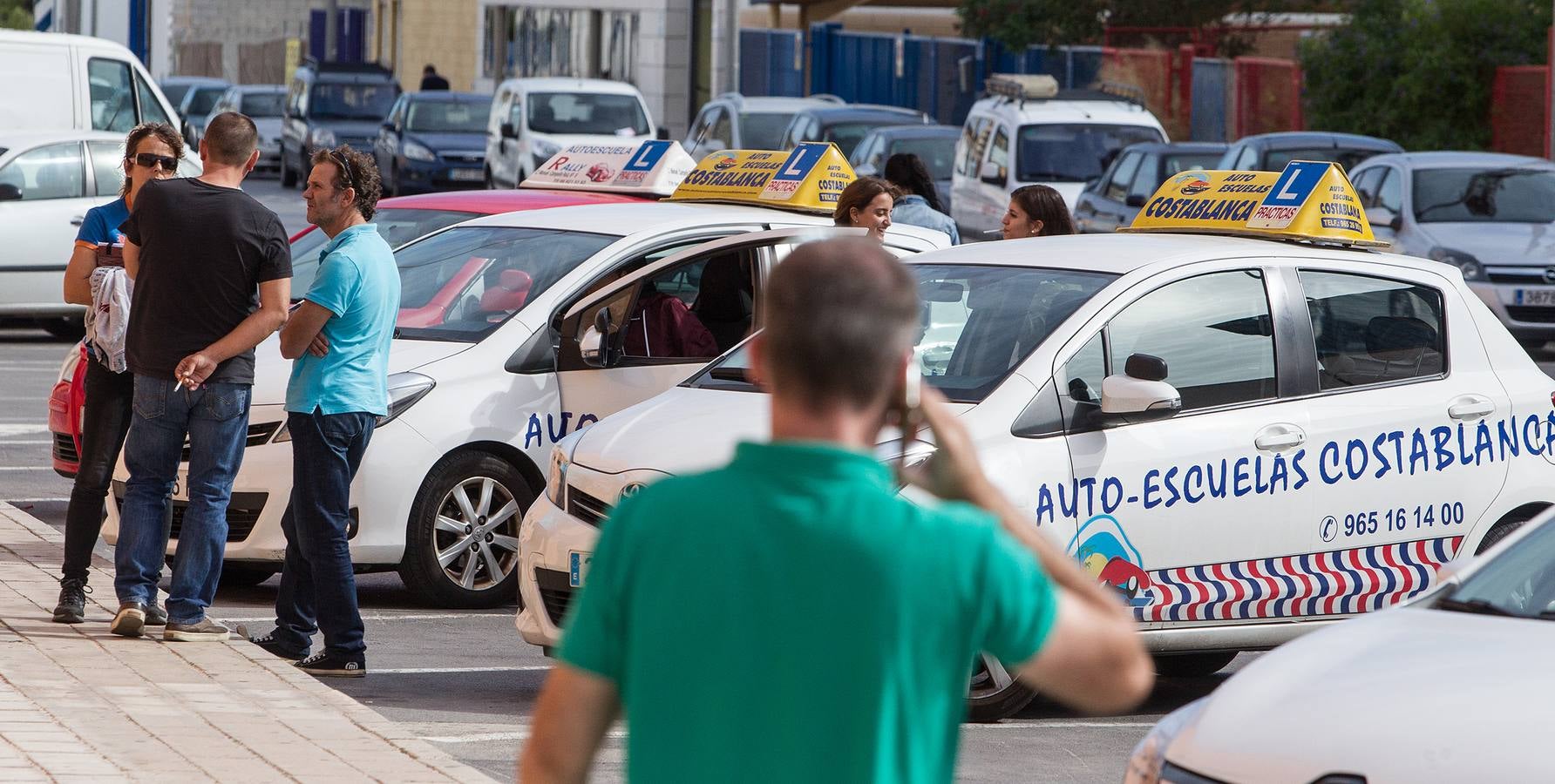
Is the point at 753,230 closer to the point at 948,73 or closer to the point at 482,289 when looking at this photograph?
the point at 482,289

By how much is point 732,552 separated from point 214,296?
16.1 feet

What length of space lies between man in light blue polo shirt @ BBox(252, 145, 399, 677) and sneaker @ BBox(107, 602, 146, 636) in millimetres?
533

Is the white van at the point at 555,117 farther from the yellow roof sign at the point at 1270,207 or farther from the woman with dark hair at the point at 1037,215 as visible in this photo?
the yellow roof sign at the point at 1270,207

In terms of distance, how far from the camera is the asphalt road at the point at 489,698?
633 cm

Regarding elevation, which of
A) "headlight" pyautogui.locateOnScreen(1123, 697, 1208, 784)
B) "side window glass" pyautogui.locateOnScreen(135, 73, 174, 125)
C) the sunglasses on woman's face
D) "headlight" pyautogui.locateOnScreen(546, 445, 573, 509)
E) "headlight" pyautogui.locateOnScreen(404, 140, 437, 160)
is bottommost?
"headlight" pyautogui.locateOnScreen(1123, 697, 1208, 784)

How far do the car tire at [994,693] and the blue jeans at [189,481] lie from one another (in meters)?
Answer: 2.41

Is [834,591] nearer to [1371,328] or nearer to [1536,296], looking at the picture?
[1371,328]

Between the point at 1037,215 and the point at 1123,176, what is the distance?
1234 cm

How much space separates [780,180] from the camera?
33.4ft

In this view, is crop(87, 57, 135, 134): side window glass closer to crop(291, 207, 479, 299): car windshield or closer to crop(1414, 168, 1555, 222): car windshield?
crop(291, 207, 479, 299): car windshield

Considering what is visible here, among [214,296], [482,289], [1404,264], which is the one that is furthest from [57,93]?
[1404,264]

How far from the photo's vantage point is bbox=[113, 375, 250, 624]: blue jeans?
6.99 m

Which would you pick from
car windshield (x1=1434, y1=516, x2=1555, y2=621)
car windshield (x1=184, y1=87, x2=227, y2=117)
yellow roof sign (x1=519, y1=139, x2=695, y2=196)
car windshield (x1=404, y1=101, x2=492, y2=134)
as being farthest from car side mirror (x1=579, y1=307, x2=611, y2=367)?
car windshield (x1=184, y1=87, x2=227, y2=117)

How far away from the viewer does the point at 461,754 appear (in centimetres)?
623
